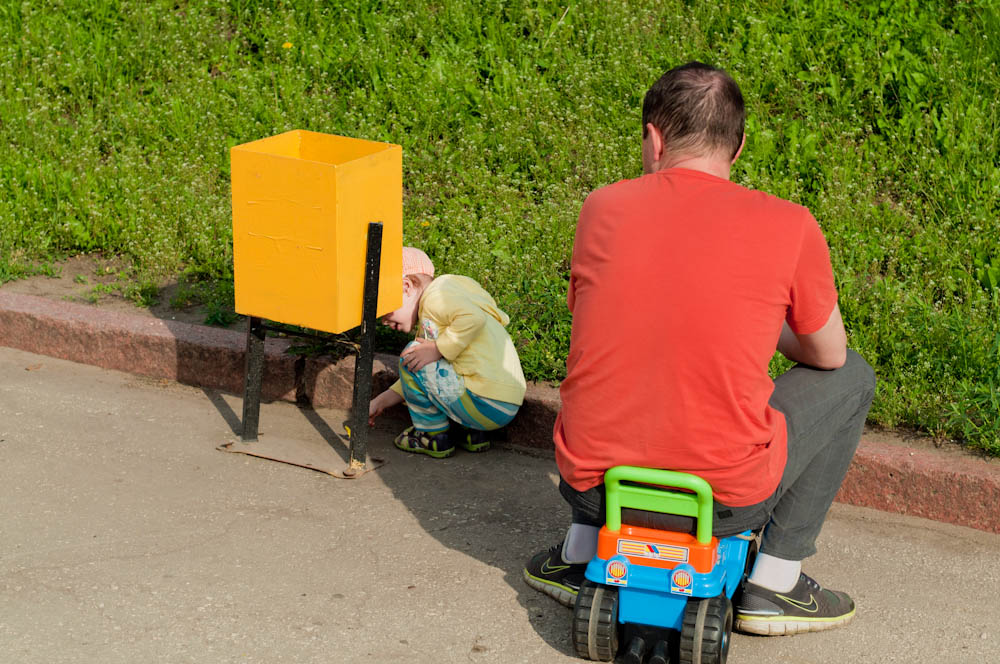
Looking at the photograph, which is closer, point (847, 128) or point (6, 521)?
point (6, 521)

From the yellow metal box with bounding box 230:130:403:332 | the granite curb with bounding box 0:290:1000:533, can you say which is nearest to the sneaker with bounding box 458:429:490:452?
the granite curb with bounding box 0:290:1000:533

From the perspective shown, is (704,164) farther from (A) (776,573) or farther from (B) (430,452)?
(B) (430,452)

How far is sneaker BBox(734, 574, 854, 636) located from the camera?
3.32 meters

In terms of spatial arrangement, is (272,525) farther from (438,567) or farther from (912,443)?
(912,443)

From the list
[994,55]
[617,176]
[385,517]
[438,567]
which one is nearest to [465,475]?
[385,517]

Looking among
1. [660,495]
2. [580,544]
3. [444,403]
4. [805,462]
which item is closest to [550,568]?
[580,544]

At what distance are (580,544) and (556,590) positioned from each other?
173 mm

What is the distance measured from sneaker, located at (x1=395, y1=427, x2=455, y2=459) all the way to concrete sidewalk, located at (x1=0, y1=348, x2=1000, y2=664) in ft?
0.15

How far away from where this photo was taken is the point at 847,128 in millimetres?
5965

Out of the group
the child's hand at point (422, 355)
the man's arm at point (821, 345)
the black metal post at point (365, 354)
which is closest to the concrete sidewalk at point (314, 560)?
the black metal post at point (365, 354)

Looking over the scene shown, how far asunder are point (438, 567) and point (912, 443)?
180 centimetres

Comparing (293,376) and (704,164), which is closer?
(704,164)

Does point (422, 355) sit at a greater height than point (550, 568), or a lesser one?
greater

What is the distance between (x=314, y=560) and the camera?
3.76m
